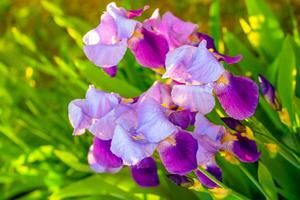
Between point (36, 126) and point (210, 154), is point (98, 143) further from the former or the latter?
point (36, 126)

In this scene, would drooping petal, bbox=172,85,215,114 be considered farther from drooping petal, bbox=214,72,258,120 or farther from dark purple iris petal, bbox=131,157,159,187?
dark purple iris petal, bbox=131,157,159,187

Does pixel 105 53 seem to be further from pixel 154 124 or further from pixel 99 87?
pixel 99 87

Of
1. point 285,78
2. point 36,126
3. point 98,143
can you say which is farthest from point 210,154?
point 36,126

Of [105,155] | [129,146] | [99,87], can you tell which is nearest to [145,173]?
[105,155]

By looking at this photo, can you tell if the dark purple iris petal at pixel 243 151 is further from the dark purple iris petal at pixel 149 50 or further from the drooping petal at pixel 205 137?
the dark purple iris petal at pixel 149 50

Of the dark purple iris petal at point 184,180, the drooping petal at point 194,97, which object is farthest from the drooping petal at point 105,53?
the dark purple iris petal at point 184,180

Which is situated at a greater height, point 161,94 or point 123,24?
point 123,24
